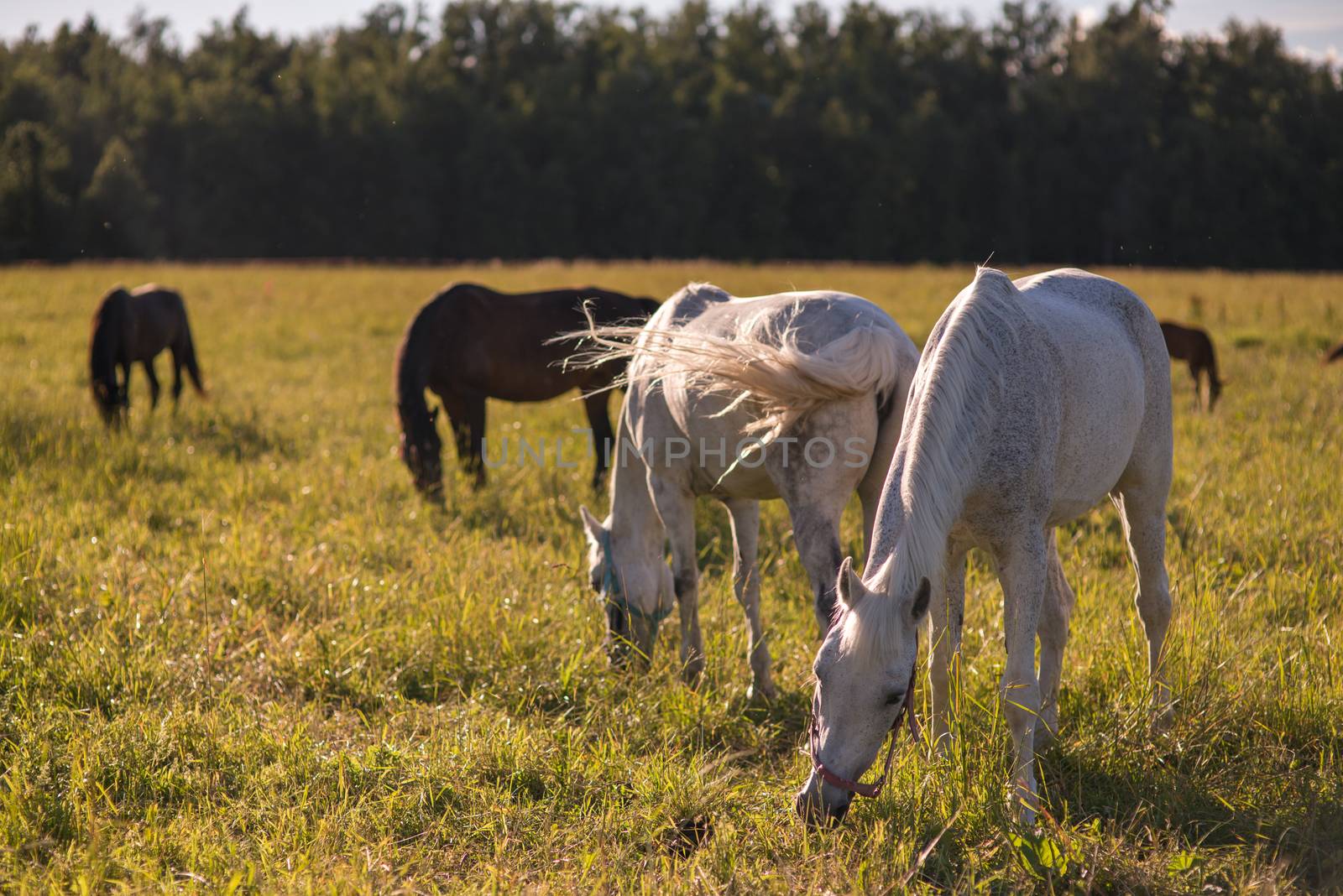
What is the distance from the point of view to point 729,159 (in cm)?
5156

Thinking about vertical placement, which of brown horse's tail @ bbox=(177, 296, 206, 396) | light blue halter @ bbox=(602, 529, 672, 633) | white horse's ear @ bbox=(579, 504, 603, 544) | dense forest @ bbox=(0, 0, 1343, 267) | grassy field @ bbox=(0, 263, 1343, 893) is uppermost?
dense forest @ bbox=(0, 0, 1343, 267)

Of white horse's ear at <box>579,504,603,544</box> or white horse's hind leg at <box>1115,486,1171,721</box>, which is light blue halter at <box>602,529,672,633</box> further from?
white horse's hind leg at <box>1115,486,1171,721</box>

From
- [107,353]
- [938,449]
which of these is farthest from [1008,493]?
[107,353]

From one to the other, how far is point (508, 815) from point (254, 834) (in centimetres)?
76

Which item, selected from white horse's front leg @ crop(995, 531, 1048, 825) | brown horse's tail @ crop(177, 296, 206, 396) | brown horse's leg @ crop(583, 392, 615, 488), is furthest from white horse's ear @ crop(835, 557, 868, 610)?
brown horse's tail @ crop(177, 296, 206, 396)

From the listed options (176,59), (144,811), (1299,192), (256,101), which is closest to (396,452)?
(144,811)

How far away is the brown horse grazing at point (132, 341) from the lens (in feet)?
29.2

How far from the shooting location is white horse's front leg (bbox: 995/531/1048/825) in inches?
115

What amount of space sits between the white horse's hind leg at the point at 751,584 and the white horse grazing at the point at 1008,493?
919 mm

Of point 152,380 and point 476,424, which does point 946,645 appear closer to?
point 476,424

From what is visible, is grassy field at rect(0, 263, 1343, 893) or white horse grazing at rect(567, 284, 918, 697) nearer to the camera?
grassy field at rect(0, 263, 1343, 893)

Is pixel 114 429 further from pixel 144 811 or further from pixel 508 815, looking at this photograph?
pixel 508 815

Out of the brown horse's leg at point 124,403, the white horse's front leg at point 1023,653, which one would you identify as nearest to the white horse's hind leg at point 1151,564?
the white horse's front leg at point 1023,653

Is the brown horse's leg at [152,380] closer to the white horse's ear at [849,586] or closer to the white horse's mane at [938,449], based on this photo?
the white horse's mane at [938,449]
